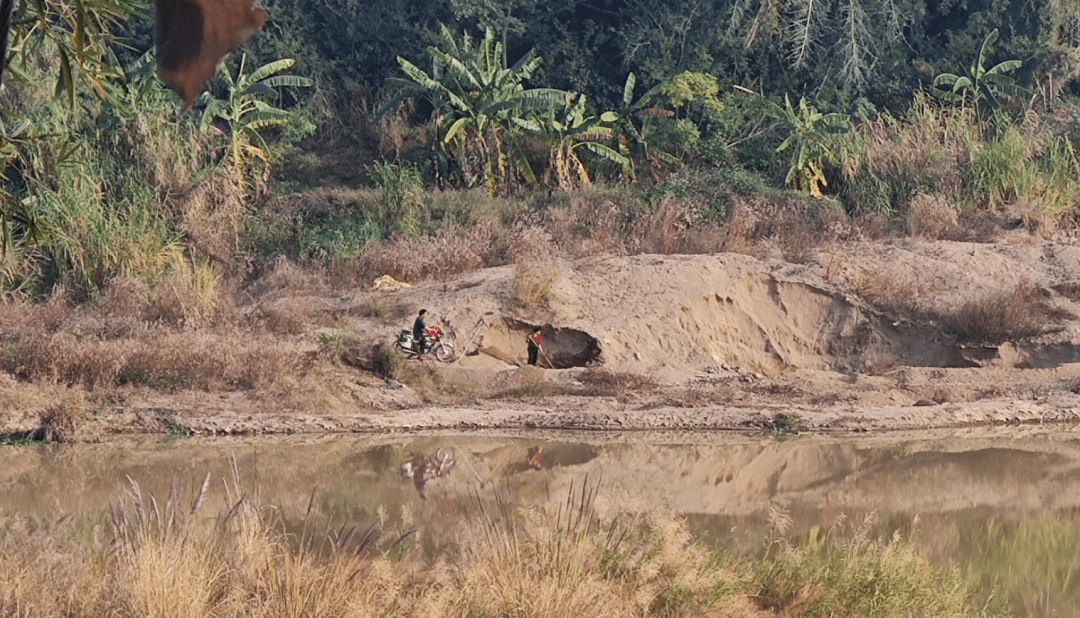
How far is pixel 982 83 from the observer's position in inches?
1034

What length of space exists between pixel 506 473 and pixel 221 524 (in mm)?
6695

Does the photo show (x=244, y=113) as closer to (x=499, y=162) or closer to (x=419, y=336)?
(x=499, y=162)

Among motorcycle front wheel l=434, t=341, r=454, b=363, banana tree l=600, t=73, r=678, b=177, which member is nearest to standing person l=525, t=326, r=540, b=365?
motorcycle front wheel l=434, t=341, r=454, b=363

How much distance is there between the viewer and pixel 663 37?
87.9ft

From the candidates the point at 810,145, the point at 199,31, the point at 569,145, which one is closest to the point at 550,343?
the point at 569,145

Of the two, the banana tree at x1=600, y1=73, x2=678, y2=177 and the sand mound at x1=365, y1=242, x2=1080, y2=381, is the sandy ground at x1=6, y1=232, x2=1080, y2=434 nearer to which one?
the sand mound at x1=365, y1=242, x2=1080, y2=381

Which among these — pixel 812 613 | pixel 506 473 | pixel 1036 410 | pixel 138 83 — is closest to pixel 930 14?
pixel 1036 410

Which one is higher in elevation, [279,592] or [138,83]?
[138,83]

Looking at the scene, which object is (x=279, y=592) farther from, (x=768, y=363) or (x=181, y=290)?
(x=768, y=363)

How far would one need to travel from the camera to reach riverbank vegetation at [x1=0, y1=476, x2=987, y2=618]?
6090 millimetres

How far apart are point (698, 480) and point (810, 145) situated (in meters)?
12.6

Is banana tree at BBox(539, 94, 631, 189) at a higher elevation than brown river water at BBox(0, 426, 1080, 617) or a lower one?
higher

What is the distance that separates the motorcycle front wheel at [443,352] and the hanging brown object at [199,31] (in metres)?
13.2

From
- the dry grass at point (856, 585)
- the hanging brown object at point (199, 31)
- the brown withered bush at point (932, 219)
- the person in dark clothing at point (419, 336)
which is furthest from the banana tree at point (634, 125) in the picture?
the hanging brown object at point (199, 31)
